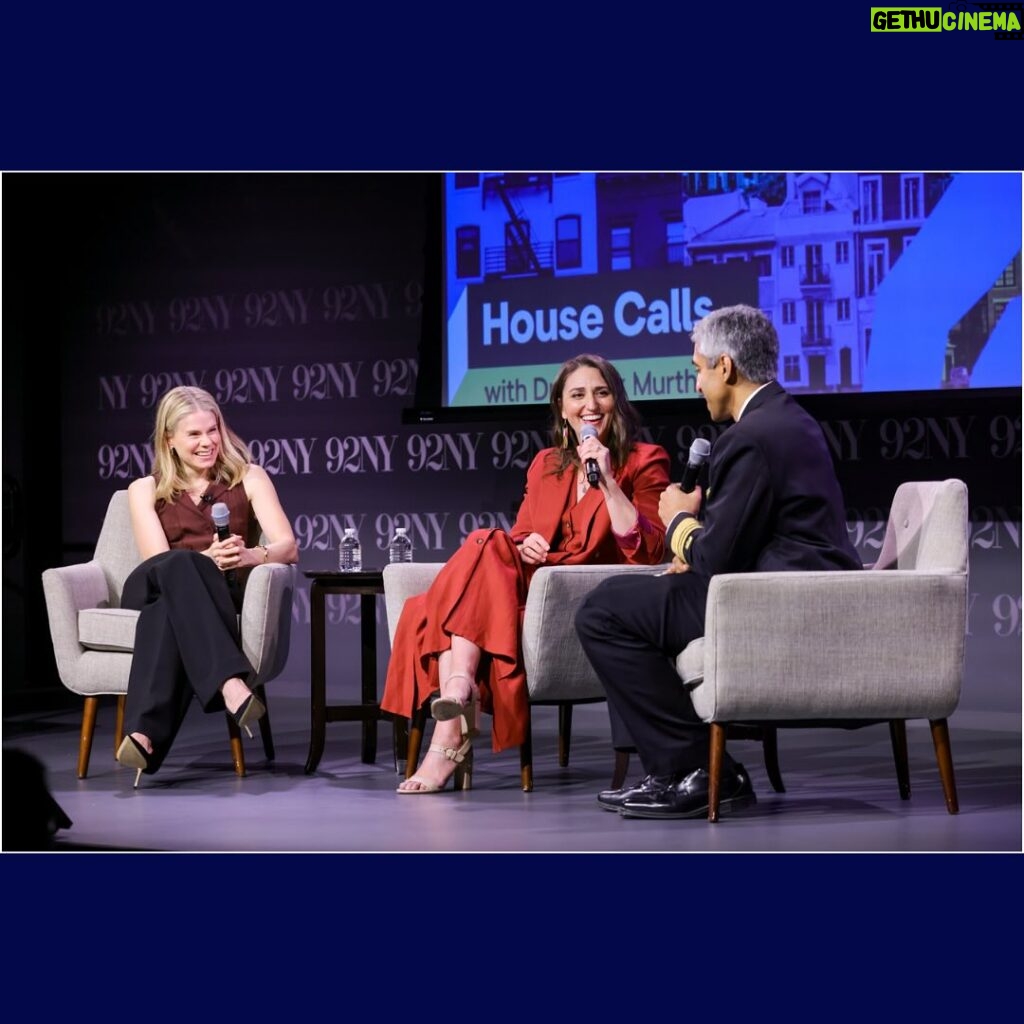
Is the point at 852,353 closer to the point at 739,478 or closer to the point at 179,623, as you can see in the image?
the point at 739,478

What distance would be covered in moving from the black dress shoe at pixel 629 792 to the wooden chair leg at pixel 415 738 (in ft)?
2.27

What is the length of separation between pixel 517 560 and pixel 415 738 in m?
0.63

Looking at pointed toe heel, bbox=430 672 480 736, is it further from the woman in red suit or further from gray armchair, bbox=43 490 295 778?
gray armchair, bbox=43 490 295 778

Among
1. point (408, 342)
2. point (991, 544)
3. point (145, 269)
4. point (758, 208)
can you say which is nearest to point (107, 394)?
point (145, 269)

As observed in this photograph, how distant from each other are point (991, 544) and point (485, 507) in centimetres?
225

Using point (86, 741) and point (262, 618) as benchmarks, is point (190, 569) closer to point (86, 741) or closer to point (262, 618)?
point (262, 618)

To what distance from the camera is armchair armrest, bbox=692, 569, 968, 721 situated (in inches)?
148

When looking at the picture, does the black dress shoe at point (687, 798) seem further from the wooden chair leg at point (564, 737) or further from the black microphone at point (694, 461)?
the wooden chair leg at point (564, 737)

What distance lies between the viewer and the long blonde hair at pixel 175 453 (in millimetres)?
5098

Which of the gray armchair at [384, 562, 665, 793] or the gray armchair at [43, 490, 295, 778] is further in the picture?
the gray armchair at [43, 490, 295, 778]

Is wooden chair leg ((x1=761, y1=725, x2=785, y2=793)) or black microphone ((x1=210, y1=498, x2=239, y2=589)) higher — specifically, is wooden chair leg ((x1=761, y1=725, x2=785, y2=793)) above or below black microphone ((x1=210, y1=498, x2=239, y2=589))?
below

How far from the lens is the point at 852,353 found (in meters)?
5.92

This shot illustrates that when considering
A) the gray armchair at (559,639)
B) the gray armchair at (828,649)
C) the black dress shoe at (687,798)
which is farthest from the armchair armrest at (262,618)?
the gray armchair at (828,649)

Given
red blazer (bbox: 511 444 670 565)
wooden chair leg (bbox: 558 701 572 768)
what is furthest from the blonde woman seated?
wooden chair leg (bbox: 558 701 572 768)
